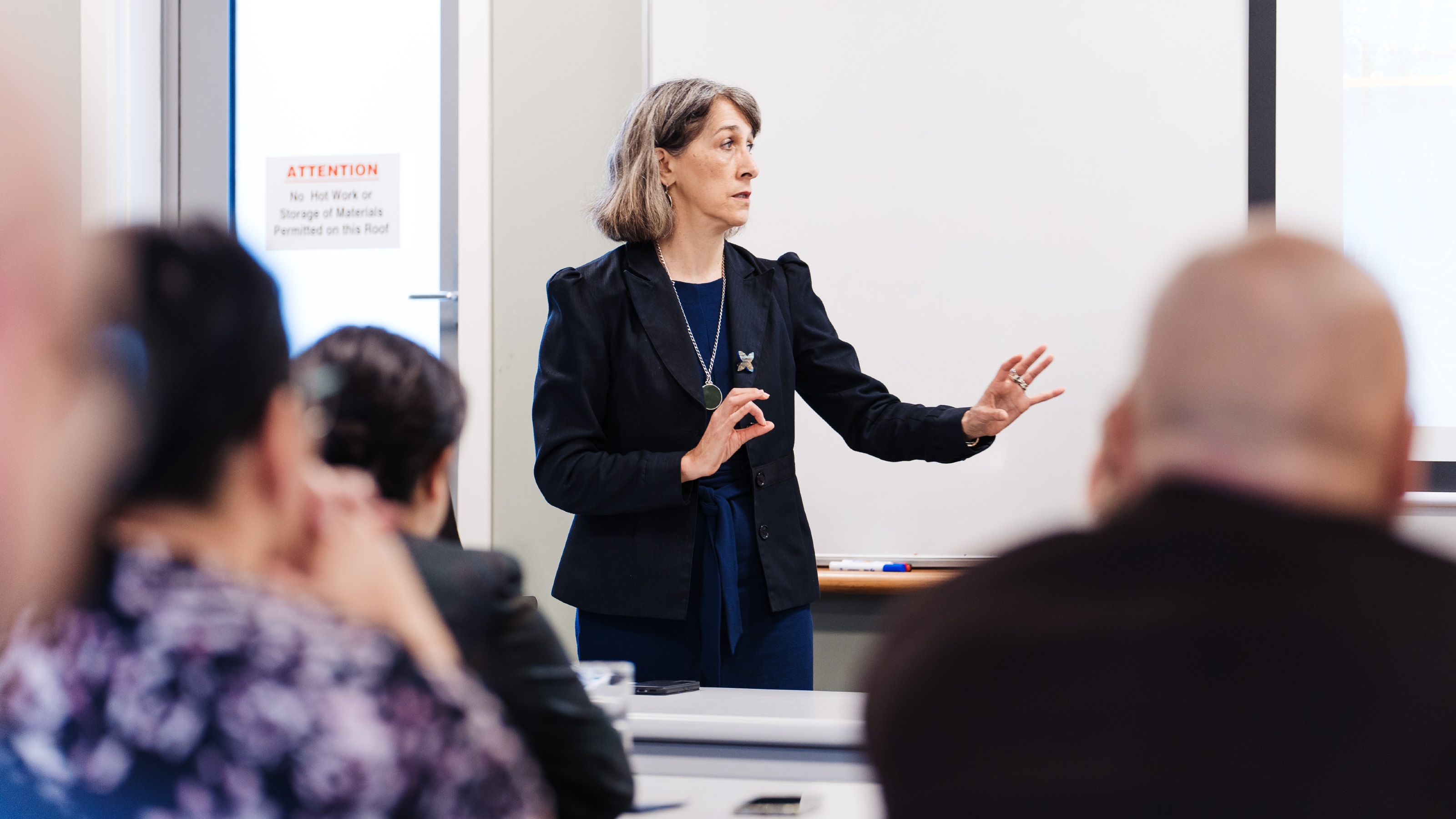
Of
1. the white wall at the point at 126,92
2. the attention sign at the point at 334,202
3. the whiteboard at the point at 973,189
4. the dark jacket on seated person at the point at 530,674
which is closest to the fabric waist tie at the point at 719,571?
the whiteboard at the point at 973,189

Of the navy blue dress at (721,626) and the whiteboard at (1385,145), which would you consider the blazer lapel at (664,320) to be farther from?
the whiteboard at (1385,145)

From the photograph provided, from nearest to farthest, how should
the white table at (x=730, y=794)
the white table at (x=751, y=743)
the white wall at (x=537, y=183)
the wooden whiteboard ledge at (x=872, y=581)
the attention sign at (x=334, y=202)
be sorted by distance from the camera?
→ the white table at (x=730, y=794) → the white table at (x=751, y=743) → the wooden whiteboard ledge at (x=872, y=581) → the white wall at (x=537, y=183) → the attention sign at (x=334, y=202)

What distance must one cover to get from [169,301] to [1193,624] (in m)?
0.66

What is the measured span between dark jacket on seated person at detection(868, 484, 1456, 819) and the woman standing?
131cm

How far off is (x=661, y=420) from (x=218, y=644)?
1460mm

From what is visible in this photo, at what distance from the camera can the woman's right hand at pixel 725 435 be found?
76.4 inches

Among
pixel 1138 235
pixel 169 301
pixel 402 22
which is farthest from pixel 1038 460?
pixel 169 301

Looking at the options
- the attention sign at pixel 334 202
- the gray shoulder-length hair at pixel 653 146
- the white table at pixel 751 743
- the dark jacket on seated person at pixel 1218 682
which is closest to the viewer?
the dark jacket on seated person at pixel 1218 682

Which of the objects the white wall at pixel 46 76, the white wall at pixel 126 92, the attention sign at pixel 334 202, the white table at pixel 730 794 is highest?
the white wall at pixel 126 92

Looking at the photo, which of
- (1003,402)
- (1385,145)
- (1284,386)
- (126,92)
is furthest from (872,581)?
(126,92)

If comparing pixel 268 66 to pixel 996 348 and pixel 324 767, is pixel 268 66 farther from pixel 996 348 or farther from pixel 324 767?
pixel 324 767

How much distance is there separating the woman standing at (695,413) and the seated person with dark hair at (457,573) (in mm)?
700

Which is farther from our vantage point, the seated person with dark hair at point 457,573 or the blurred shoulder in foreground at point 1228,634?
the seated person with dark hair at point 457,573

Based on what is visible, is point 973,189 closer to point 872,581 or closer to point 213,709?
point 872,581
